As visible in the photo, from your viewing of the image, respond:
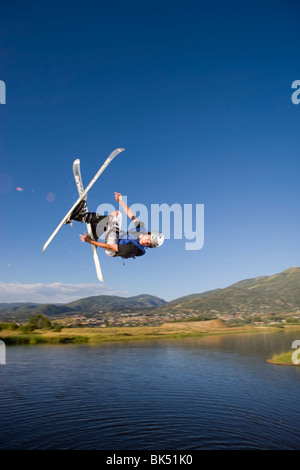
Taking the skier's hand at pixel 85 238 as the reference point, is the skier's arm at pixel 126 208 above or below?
above

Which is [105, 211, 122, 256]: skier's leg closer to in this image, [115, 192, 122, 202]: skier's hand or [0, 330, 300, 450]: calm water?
[115, 192, 122, 202]: skier's hand

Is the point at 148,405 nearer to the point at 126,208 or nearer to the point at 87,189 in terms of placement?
the point at 126,208

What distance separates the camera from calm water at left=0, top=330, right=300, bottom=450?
26.5 m

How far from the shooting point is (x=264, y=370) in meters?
59.7

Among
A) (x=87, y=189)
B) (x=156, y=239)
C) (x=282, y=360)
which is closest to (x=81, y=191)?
(x=87, y=189)

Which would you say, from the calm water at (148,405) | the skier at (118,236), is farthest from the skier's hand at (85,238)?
the calm water at (148,405)

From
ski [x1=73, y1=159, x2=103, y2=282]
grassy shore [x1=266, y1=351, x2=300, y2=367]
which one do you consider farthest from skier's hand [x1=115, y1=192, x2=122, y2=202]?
grassy shore [x1=266, y1=351, x2=300, y2=367]

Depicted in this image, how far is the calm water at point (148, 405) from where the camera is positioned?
87.1ft

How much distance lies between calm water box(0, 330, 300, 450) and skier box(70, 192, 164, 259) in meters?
24.0

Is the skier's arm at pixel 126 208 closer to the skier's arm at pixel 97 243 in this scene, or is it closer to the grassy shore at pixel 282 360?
the skier's arm at pixel 97 243

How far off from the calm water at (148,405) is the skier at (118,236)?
78.7 feet

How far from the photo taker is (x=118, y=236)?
23.4 ft

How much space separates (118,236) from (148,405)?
123ft
